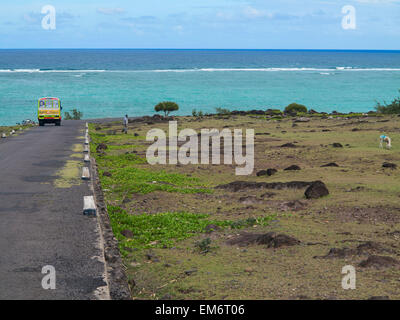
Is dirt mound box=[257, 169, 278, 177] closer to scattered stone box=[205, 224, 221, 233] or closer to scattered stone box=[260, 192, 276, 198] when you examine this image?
scattered stone box=[260, 192, 276, 198]

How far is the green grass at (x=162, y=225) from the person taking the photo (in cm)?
1159

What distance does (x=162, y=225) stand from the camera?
1281 cm

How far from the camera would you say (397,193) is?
14.3 meters

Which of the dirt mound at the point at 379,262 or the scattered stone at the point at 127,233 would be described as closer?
the dirt mound at the point at 379,262

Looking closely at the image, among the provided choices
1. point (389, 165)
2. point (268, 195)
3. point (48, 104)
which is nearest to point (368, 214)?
point (268, 195)

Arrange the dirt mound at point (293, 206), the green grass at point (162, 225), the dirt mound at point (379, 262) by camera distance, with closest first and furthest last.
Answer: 1. the dirt mound at point (379, 262)
2. the green grass at point (162, 225)
3. the dirt mound at point (293, 206)

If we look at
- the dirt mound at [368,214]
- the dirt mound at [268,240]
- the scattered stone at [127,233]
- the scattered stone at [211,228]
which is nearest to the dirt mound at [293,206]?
the dirt mound at [368,214]

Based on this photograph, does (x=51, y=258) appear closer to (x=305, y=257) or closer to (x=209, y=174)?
(x=305, y=257)

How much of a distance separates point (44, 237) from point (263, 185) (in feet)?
28.0

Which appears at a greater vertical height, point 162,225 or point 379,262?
point 379,262

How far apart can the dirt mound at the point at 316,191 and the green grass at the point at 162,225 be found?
6.73ft

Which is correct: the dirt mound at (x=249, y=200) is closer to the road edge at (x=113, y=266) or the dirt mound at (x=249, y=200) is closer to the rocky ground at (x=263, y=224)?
the rocky ground at (x=263, y=224)

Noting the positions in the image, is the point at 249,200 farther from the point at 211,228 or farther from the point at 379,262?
the point at 379,262
